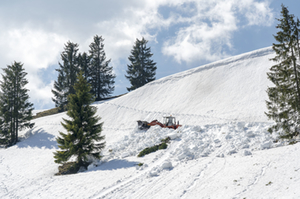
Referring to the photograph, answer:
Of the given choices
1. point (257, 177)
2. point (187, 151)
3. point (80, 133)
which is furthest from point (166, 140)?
point (257, 177)

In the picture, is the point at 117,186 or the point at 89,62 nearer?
the point at 117,186

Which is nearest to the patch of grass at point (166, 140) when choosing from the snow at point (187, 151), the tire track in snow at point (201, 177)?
the snow at point (187, 151)

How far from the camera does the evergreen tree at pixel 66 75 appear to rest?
44.9 meters

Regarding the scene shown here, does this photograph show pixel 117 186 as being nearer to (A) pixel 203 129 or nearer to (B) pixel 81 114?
(B) pixel 81 114

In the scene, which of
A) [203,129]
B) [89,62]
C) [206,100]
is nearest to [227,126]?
[203,129]

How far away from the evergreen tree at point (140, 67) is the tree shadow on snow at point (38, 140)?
2656cm

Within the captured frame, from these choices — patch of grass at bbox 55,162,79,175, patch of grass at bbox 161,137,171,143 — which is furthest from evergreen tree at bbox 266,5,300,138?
patch of grass at bbox 55,162,79,175

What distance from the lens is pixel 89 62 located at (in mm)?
50188

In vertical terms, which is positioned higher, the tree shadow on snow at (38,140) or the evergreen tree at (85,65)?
the evergreen tree at (85,65)

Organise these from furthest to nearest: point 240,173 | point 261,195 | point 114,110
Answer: point 114,110 < point 240,173 < point 261,195

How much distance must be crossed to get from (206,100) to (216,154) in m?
16.4

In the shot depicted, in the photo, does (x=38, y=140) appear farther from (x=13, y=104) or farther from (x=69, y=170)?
(x=69, y=170)

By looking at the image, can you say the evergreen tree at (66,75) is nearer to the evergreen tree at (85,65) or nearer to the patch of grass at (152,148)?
the evergreen tree at (85,65)

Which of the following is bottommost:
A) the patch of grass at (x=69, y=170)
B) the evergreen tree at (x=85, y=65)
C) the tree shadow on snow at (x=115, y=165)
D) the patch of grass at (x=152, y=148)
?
the patch of grass at (x=69, y=170)
